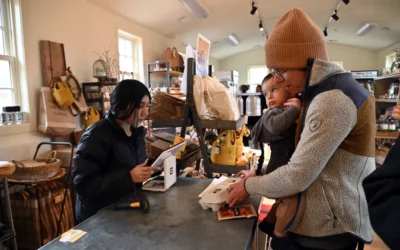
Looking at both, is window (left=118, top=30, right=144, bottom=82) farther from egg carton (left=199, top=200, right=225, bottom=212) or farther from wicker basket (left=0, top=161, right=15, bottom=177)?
egg carton (left=199, top=200, right=225, bottom=212)

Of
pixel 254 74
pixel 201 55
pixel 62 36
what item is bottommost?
pixel 201 55

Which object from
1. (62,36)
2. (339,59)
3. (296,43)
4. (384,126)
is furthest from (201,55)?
(339,59)

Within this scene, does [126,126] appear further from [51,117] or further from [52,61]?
[52,61]

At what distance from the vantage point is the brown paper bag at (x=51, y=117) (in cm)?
335

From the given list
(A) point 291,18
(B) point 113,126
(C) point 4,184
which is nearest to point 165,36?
(C) point 4,184

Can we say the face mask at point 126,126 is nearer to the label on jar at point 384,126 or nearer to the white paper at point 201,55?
the white paper at point 201,55

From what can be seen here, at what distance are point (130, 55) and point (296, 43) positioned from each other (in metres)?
5.13

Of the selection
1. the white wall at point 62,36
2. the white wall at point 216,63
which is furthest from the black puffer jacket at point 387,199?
the white wall at point 216,63

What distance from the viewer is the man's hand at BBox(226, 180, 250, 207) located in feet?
3.81

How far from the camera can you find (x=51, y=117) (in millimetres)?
3389

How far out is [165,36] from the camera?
699 centimetres

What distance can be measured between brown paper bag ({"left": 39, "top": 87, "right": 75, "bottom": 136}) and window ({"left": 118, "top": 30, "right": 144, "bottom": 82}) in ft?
5.81

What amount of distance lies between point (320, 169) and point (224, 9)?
6.21 meters

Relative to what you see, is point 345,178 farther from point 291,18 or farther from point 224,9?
point 224,9
